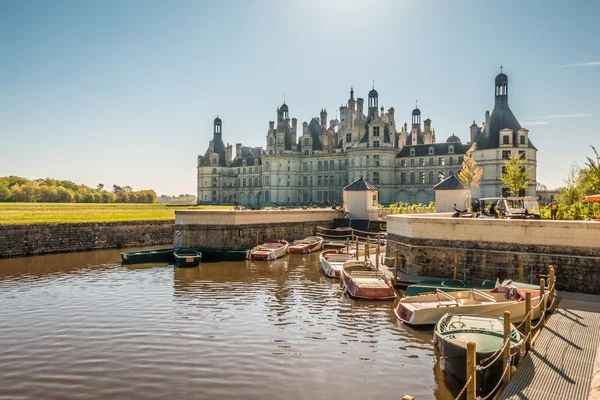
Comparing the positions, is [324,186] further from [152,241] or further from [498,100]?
[152,241]

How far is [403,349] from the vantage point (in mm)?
14742

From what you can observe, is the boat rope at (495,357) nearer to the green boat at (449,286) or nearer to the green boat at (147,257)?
the green boat at (449,286)

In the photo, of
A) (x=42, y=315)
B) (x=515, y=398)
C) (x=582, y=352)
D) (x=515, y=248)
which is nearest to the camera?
(x=515, y=398)

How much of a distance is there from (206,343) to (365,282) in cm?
944

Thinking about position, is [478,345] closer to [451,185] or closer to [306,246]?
[306,246]

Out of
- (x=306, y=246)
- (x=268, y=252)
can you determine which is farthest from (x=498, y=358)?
Result: (x=306, y=246)

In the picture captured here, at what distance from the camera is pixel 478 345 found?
12.0 metres

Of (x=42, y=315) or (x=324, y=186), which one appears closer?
Result: (x=42, y=315)

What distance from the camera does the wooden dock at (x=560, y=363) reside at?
10102 millimetres

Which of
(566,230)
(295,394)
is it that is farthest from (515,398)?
(566,230)

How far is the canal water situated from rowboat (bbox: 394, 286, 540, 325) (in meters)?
0.62

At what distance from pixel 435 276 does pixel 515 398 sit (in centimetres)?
1431

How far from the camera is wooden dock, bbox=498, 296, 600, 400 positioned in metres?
10.1

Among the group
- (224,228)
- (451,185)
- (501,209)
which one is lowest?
(224,228)
